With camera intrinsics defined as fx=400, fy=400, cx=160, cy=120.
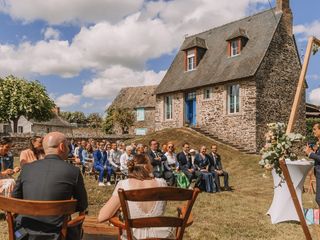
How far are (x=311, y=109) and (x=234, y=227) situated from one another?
28284 mm

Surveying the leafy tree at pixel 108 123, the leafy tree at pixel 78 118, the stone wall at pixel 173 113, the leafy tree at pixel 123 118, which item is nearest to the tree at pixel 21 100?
the leafy tree at pixel 108 123

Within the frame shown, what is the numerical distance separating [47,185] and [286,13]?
25.3 meters

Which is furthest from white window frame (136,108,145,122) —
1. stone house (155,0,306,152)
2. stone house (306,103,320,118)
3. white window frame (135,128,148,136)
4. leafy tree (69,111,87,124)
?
leafy tree (69,111,87,124)

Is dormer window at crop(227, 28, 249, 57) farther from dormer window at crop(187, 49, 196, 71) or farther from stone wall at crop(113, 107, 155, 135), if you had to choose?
stone wall at crop(113, 107, 155, 135)

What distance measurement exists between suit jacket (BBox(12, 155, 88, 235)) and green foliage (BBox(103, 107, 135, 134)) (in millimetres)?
38433

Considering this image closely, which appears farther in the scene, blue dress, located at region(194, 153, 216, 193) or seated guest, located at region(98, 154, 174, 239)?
blue dress, located at region(194, 153, 216, 193)

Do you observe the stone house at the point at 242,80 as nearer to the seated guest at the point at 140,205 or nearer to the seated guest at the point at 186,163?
the seated guest at the point at 186,163

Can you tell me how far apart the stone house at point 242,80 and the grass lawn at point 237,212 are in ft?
24.0

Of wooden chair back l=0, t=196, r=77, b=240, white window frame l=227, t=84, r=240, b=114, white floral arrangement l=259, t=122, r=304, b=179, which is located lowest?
wooden chair back l=0, t=196, r=77, b=240

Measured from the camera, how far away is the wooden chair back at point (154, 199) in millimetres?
3554

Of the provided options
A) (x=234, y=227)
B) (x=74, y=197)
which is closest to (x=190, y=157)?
(x=234, y=227)

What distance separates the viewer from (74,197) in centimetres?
395

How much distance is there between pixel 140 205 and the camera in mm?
3908

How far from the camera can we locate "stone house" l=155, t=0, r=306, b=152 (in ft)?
80.8
